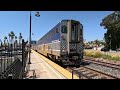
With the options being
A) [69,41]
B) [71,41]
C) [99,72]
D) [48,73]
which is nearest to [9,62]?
[48,73]

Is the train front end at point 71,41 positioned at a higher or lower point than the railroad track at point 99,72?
higher

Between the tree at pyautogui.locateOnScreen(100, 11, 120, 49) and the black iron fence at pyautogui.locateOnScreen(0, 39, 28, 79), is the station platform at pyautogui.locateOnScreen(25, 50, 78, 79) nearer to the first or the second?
the black iron fence at pyautogui.locateOnScreen(0, 39, 28, 79)

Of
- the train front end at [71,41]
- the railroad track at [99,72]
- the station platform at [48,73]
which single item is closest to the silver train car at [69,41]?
the train front end at [71,41]

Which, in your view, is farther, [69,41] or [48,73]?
[69,41]

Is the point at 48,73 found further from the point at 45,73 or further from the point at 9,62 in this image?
the point at 9,62

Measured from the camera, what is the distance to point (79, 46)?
2312 centimetres

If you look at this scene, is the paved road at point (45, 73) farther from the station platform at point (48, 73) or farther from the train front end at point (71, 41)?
the train front end at point (71, 41)

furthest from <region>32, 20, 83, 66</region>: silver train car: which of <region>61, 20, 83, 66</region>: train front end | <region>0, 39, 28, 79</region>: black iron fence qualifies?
<region>0, 39, 28, 79</region>: black iron fence

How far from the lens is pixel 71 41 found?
22547 mm

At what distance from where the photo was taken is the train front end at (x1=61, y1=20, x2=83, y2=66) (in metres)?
22.5

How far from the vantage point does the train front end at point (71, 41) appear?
2246 cm
